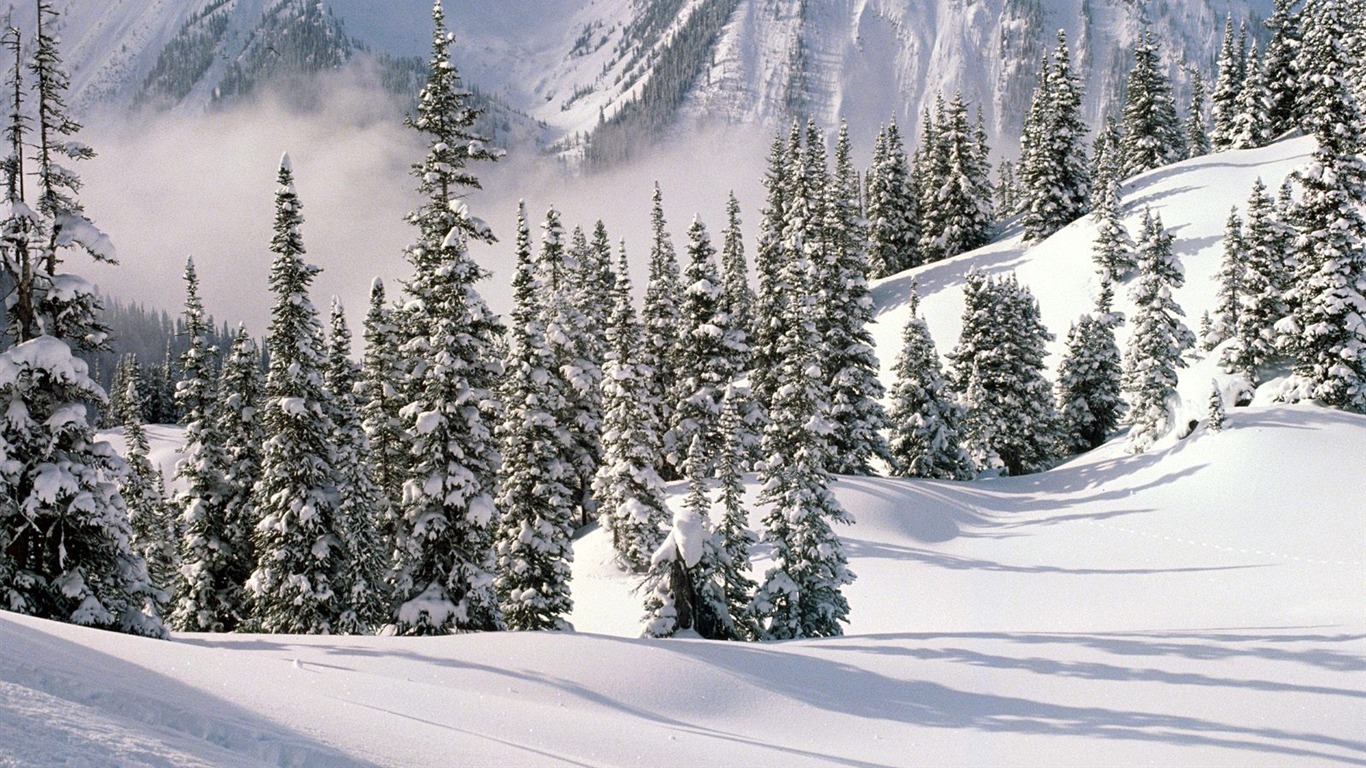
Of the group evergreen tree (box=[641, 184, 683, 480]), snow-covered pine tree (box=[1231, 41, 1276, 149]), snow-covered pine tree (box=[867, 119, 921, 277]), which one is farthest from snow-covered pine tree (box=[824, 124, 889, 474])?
snow-covered pine tree (box=[1231, 41, 1276, 149])

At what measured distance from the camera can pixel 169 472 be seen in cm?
8638

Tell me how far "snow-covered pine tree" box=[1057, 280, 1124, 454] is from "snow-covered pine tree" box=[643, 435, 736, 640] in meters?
36.3

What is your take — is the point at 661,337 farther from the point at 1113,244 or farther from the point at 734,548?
the point at 1113,244

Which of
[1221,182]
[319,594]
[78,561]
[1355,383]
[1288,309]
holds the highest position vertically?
[1221,182]

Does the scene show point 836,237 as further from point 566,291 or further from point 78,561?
→ point 78,561

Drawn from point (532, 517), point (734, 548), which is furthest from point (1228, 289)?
point (532, 517)

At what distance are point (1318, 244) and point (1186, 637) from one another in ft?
91.5

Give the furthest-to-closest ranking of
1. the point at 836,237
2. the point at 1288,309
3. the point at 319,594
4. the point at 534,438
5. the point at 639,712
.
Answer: the point at 836,237, the point at 1288,309, the point at 534,438, the point at 319,594, the point at 639,712

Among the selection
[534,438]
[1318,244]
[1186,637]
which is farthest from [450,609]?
[1318,244]

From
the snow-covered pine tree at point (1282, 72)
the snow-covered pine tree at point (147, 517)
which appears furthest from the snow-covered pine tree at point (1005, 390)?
the snow-covered pine tree at point (1282, 72)

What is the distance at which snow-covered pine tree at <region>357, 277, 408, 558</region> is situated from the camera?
31.2 meters

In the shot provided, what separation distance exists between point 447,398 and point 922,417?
31.0 meters

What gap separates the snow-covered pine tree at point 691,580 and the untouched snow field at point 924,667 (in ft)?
12.9

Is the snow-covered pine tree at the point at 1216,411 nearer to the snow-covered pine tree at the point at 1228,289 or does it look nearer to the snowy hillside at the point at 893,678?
the snowy hillside at the point at 893,678
